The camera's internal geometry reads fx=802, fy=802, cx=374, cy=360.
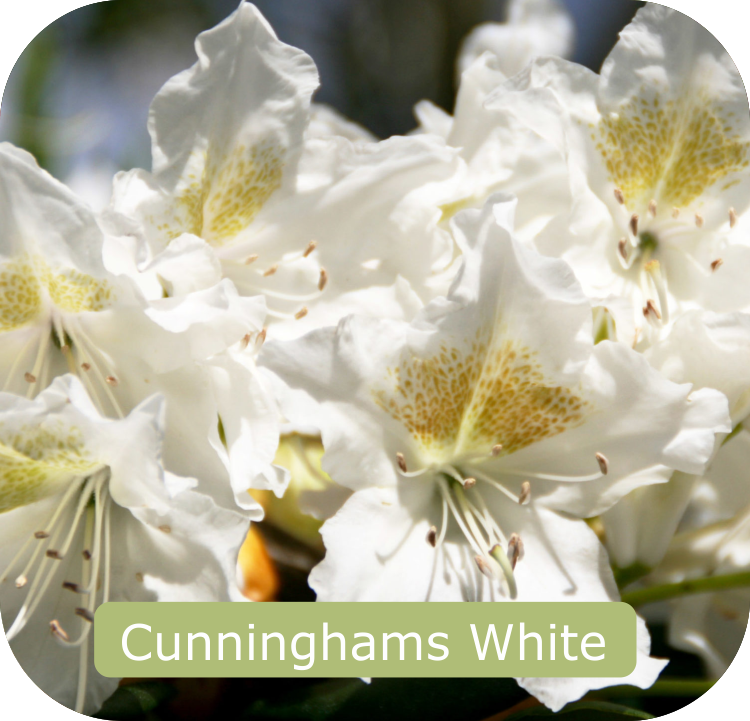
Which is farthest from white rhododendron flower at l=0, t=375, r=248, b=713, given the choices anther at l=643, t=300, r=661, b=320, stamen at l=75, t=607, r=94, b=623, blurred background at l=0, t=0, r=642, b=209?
anther at l=643, t=300, r=661, b=320

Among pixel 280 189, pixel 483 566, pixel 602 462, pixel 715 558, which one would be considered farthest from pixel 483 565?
pixel 280 189

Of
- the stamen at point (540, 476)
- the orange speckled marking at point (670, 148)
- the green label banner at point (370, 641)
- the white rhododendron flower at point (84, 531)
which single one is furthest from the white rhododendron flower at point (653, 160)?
the white rhododendron flower at point (84, 531)

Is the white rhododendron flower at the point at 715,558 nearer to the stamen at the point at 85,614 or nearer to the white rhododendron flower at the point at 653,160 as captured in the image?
the white rhododendron flower at the point at 653,160

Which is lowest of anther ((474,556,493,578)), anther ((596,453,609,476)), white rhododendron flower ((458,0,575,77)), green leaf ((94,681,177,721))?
green leaf ((94,681,177,721))

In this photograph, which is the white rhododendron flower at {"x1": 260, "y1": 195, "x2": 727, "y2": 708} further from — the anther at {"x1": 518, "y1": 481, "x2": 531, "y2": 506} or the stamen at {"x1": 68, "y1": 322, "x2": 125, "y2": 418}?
the stamen at {"x1": 68, "y1": 322, "x2": 125, "y2": 418}

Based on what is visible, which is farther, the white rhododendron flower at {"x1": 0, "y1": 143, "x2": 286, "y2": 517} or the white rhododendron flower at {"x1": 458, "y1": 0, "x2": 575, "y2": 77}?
the white rhododendron flower at {"x1": 458, "y1": 0, "x2": 575, "y2": 77}

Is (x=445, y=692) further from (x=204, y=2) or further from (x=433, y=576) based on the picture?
(x=204, y=2)

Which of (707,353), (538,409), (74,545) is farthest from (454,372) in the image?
(74,545)
